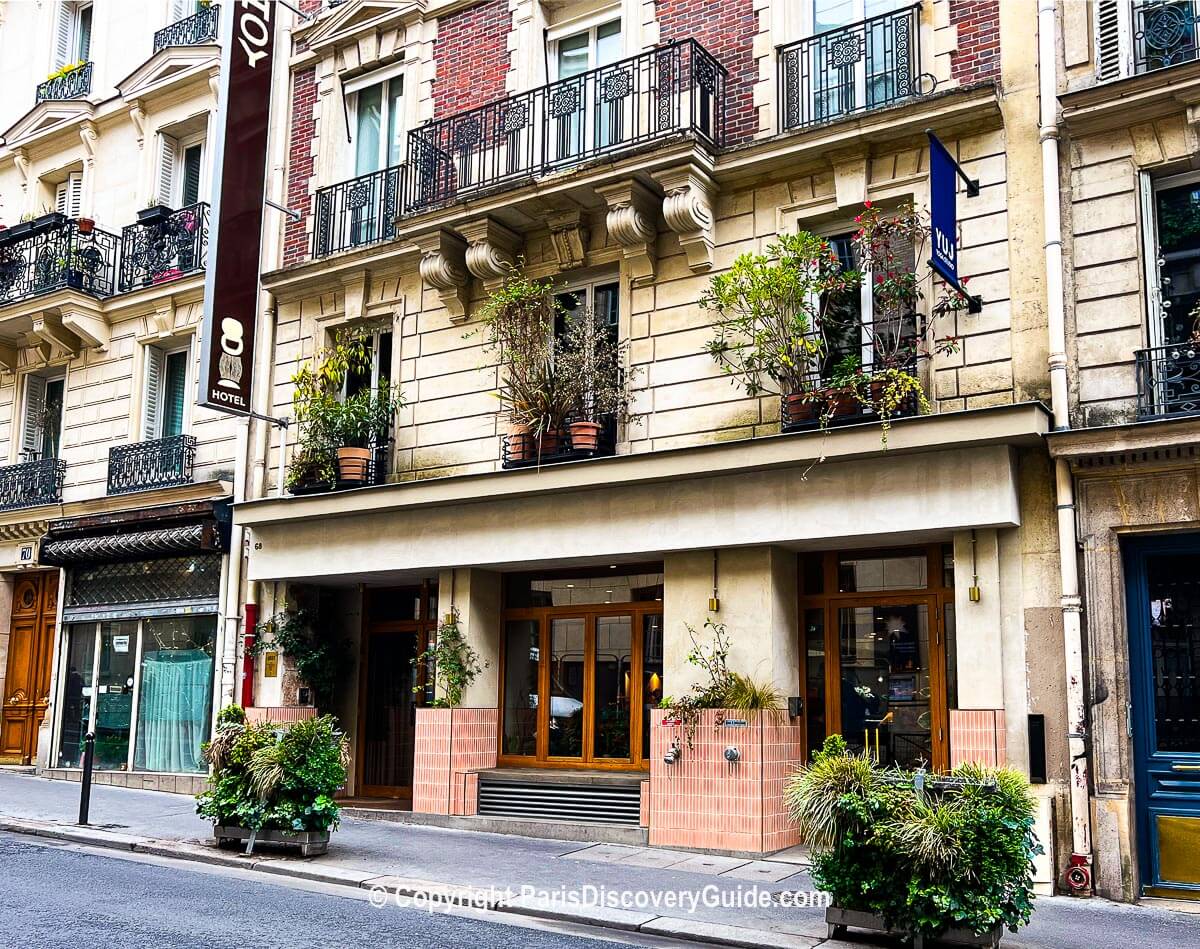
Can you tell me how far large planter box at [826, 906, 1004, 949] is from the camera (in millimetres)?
7781

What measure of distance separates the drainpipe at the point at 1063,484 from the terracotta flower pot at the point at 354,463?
8494 millimetres

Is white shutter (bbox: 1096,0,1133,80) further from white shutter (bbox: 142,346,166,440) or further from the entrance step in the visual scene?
white shutter (bbox: 142,346,166,440)

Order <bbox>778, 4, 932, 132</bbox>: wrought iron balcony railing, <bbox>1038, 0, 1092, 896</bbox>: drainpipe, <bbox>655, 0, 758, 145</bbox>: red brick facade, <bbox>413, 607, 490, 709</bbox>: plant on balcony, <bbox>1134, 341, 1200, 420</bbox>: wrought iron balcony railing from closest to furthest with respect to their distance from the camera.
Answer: <bbox>1038, 0, 1092, 896</bbox>: drainpipe
<bbox>1134, 341, 1200, 420</bbox>: wrought iron balcony railing
<bbox>778, 4, 932, 132</bbox>: wrought iron balcony railing
<bbox>655, 0, 758, 145</bbox>: red brick facade
<bbox>413, 607, 490, 709</bbox>: plant on balcony

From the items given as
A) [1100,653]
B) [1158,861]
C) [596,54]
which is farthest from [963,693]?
[596,54]

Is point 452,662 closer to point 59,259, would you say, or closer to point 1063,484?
point 1063,484

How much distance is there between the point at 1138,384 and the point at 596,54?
8106 mm

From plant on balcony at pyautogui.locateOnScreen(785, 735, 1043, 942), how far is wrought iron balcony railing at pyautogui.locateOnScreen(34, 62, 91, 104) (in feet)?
61.8

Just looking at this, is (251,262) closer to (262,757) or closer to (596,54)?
(596,54)

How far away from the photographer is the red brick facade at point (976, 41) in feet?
39.4

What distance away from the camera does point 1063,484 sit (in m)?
10.9

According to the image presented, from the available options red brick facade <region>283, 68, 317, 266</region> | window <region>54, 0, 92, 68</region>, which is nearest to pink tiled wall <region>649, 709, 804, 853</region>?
red brick facade <region>283, 68, 317, 266</region>

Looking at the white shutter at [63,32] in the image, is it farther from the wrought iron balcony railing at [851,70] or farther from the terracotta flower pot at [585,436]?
the wrought iron balcony railing at [851,70]

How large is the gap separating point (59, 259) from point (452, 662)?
1050 cm

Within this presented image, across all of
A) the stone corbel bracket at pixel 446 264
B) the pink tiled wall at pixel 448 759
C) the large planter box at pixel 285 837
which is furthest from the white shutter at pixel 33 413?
the large planter box at pixel 285 837
